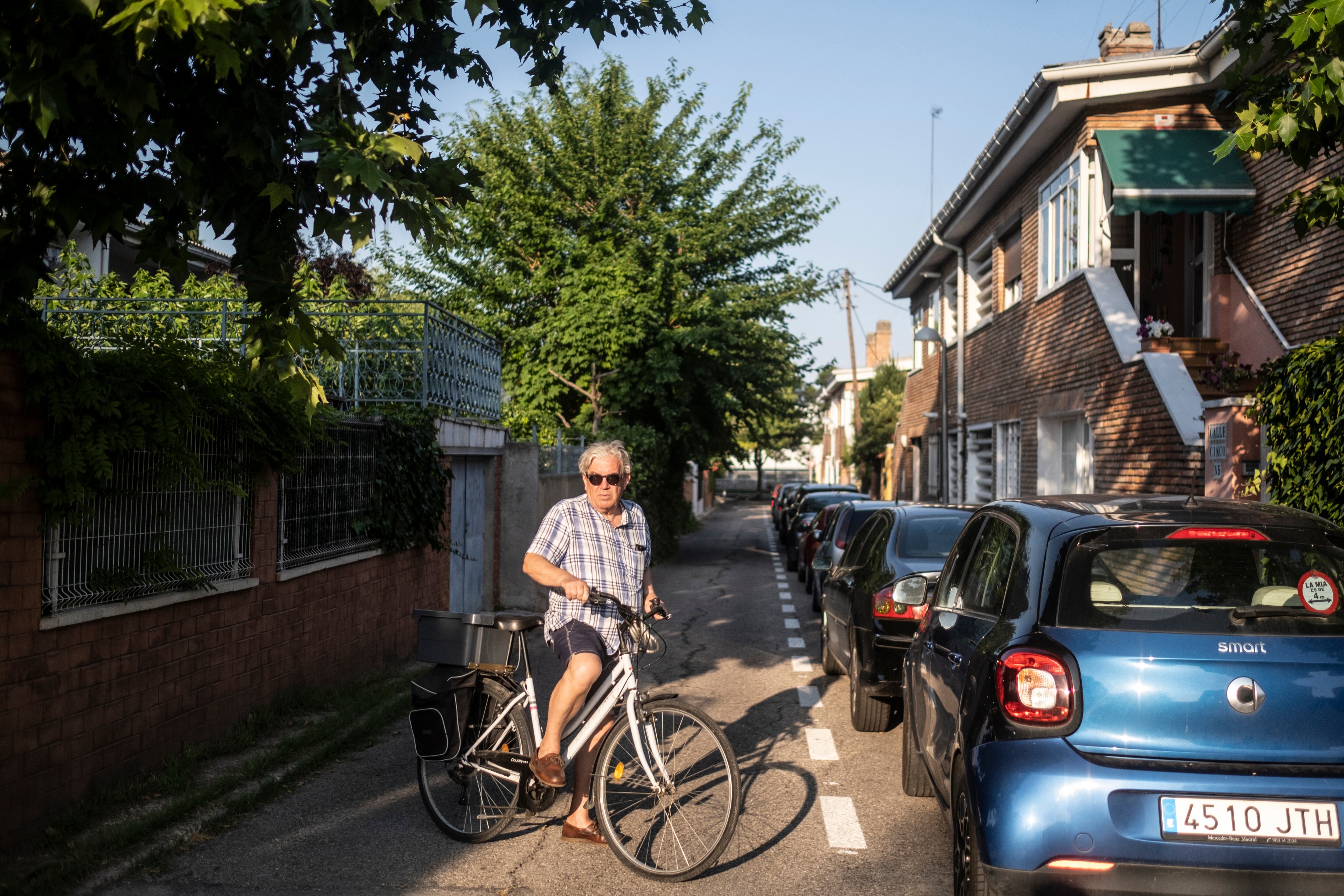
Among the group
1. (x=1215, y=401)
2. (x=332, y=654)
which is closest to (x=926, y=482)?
(x=1215, y=401)

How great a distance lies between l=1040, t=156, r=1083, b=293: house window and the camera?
50.2 feet

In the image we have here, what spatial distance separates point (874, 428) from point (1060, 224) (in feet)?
107

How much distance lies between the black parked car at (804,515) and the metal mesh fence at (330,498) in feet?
36.5

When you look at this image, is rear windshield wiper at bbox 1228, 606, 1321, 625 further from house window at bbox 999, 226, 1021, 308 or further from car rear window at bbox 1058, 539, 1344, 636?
house window at bbox 999, 226, 1021, 308

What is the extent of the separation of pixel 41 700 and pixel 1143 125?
1392 centimetres

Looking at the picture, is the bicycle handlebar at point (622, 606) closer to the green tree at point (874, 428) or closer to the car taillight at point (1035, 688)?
the car taillight at point (1035, 688)

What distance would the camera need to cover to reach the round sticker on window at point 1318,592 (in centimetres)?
383

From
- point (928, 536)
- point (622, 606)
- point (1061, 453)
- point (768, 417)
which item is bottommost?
point (622, 606)

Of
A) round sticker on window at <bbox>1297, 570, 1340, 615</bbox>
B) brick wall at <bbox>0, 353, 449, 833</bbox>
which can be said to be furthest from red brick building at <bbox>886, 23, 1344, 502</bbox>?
brick wall at <bbox>0, 353, 449, 833</bbox>

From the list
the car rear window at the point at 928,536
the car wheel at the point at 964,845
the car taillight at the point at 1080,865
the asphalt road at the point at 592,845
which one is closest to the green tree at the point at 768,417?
Answer: the car rear window at the point at 928,536

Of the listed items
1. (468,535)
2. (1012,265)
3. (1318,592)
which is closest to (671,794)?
(1318,592)

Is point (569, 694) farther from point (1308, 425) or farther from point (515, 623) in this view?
point (1308, 425)

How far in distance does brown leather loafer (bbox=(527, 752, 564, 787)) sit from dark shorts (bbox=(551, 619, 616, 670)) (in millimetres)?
406

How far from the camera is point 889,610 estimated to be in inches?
298
